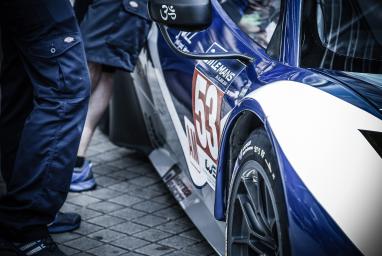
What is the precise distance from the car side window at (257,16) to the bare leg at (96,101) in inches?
Answer: 48.8

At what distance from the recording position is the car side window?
3.61 metres

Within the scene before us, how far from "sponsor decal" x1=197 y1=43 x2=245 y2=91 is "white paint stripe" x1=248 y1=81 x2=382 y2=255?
573 mm

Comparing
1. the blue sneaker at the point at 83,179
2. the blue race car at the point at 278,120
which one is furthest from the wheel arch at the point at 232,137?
the blue sneaker at the point at 83,179

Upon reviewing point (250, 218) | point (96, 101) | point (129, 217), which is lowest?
point (129, 217)

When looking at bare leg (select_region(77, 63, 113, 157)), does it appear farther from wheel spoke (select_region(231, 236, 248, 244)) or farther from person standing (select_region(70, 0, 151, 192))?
wheel spoke (select_region(231, 236, 248, 244))

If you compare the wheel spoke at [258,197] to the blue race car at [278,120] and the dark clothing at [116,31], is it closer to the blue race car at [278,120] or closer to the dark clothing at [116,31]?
the blue race car at [278,120]

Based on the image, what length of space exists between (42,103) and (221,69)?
0.84 meters

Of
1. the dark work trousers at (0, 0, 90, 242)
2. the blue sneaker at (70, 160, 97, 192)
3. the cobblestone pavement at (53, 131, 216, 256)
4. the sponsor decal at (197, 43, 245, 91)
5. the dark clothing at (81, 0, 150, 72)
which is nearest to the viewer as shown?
the sponsor decal at (197, 43, 245, 91)

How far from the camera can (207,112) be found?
3.19m

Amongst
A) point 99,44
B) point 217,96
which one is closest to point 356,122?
point 217,96

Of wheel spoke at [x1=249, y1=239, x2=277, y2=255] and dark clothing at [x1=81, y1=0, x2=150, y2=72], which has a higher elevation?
dark clothing at [x1=81, y1=0, x2=150, y2=72]

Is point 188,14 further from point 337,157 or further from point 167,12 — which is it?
point 337,157

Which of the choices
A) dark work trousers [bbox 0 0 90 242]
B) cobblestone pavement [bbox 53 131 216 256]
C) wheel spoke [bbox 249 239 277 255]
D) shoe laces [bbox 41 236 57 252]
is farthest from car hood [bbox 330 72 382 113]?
shoe laces [bbox 41 236 57 252]

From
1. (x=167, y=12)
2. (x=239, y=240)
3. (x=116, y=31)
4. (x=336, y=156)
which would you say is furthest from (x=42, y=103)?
(x=336, y=156)
